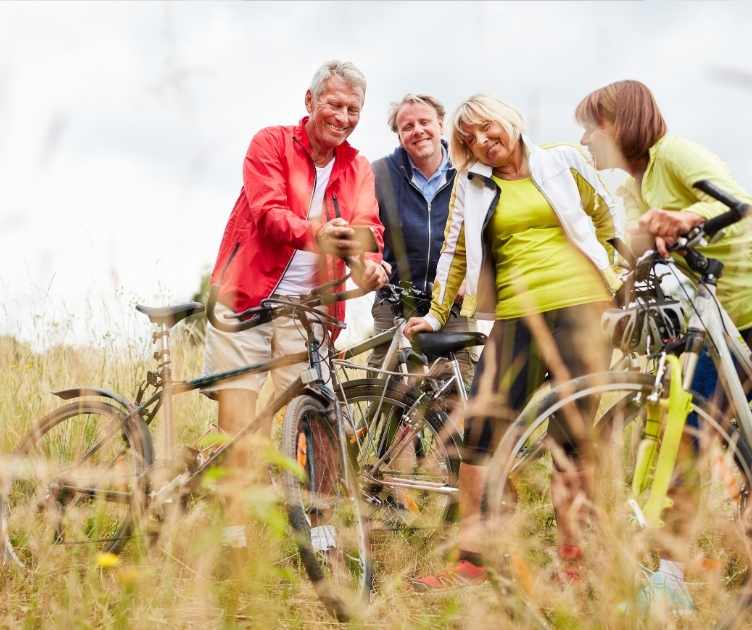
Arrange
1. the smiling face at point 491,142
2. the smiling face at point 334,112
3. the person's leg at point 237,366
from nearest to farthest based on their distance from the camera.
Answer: the smiling face at point 491,142
the person's leg at point 237,366
the smiling face at point 334,112

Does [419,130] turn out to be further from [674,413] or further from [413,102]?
[674,413]

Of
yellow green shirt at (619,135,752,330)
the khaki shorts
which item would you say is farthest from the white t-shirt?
yellow green shirt at (619,135,752,330)

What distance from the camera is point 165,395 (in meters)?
2.88

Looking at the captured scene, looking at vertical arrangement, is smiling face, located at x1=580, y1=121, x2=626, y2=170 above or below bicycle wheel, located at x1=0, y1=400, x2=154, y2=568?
above

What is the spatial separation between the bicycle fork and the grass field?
0.06m

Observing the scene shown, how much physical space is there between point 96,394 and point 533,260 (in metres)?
1.76

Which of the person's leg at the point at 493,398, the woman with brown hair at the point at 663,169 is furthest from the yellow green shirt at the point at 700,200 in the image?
the person's leg at the point at 493,398

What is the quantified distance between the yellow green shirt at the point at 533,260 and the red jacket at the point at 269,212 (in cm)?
62

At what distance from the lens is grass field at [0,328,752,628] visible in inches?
68.7

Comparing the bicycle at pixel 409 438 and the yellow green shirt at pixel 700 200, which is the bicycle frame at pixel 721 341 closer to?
the yellow green shirt at pixel 700 200

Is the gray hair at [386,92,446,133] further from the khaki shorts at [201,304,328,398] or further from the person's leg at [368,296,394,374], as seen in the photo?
the khaki shorts at [201,304,328,398]

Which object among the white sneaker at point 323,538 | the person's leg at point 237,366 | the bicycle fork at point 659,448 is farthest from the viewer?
the person's leg at point 237,366

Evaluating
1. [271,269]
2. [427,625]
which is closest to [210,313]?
[271,269]

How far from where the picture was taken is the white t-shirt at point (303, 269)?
340 centimetres
